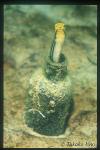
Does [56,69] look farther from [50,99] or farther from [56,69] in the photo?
[50,99]

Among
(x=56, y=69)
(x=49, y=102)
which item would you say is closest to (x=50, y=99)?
(x=49, y=102)

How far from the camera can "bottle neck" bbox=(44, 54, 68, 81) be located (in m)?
1.72

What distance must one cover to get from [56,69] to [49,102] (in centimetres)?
19

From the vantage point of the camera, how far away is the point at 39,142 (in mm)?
1816

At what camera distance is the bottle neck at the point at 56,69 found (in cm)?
172

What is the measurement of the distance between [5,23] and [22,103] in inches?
19.2

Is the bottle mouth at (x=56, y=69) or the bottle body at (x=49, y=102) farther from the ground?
the bottle mouth at (x=56, y=69)

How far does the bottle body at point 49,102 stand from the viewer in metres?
1.74

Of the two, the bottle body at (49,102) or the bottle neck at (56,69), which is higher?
the bottle neck at (56,69)

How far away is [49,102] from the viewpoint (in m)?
1.76

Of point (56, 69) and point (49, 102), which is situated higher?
point (56, 69)

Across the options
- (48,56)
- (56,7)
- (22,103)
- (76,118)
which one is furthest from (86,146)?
(56,7)

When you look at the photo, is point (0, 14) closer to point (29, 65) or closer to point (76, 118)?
point (29, 65)

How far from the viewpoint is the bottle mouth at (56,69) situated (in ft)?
5.63
